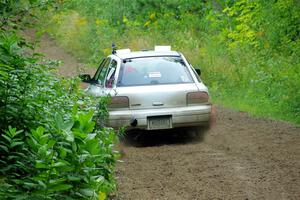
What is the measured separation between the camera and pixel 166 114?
11.6 meters

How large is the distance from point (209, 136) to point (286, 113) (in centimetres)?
365

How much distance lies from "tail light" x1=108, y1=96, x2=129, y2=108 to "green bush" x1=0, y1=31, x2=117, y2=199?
3346 mm

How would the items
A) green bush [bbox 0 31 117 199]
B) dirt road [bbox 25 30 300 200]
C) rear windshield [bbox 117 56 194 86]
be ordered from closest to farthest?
green bush [bbox 0 31 117 199] → dirt road [bbox 25 30 300 200] → rear windshield [bbox 117 56 194 86]

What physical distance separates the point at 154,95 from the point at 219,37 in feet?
44.7

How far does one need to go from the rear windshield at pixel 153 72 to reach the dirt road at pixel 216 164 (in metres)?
0.91

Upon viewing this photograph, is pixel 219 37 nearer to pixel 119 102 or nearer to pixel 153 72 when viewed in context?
pixel 153 72

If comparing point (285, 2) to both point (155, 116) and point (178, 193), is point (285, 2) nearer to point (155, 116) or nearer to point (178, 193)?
point (155, 116)

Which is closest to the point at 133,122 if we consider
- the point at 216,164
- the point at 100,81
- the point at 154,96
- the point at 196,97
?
the point at 154,96

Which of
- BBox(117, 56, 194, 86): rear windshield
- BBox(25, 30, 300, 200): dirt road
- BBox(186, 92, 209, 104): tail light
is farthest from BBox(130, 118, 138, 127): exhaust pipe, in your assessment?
BBox(186, 92, 209, 104): tail light

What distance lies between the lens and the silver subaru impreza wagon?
11547mm

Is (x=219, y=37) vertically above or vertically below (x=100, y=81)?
below

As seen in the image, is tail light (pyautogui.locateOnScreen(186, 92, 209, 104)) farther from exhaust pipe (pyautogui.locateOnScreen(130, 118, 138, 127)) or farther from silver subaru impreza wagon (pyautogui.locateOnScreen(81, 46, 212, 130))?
exhaust pipe (pyautogui.locateOnScreen(130, 118, 138, 127))

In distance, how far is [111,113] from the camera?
11.5m

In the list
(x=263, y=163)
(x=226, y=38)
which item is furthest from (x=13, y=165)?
(x=226, y=38)
